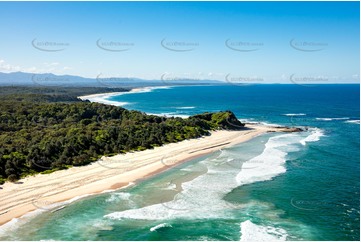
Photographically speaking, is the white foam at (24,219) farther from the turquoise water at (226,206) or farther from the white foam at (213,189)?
the white foam at (213,189)

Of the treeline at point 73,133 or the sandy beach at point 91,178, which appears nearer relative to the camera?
the sandy beach at point 91,178

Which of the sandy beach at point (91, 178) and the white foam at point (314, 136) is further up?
the white foam at point (314, 136)

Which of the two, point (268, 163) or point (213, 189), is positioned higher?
point (268, 163)

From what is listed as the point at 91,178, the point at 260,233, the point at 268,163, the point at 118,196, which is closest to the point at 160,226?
the point at 260,233

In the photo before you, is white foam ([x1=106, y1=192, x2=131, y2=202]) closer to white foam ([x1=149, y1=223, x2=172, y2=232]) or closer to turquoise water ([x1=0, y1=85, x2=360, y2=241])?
turquoise water ([x1=0, y1=85, x2=360, y2=241])

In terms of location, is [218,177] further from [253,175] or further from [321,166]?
[321,166]

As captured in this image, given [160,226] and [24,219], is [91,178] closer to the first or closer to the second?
[24,219]

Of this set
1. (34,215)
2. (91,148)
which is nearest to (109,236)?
(34,215)

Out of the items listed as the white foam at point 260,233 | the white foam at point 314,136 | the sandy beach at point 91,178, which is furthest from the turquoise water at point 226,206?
the white foam at point 314,136
